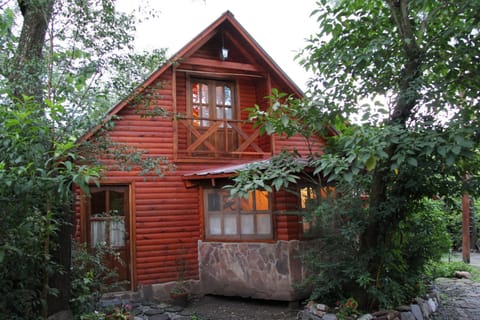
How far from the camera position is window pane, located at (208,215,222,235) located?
867 centimetres

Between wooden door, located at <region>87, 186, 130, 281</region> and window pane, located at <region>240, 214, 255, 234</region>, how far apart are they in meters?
2.30

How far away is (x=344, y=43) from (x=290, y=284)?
13.6 feet

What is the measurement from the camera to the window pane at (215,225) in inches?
341

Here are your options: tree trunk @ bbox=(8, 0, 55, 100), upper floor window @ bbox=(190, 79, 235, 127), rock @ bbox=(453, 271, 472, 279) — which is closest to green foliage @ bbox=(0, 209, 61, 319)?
tree trunk @ bbox=(8, 0, 55, 100)

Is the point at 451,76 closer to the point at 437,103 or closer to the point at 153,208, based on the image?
the point at 437,103

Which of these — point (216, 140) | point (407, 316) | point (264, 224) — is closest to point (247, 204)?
→ point (264, 224)

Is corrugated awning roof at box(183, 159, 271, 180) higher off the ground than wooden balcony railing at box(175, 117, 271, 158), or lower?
lower

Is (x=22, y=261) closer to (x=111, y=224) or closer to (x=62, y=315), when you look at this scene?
(x=62, y=315)

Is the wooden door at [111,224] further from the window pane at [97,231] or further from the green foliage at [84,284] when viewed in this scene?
the green foliage at [84,284]

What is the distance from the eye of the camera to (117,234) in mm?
8438

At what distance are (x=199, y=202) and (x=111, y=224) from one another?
1.83 meters

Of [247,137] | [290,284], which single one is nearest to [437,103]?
[290,284]

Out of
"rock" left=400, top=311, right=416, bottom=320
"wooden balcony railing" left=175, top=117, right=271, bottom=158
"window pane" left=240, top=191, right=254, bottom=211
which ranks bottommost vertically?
"rock" left=400, top=311, right=416, bottom=320

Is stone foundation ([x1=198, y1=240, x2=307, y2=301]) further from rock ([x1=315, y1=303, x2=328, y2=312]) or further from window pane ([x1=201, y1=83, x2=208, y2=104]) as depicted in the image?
window pane ([x1=201, y1=83, x2=208, y2=104])
